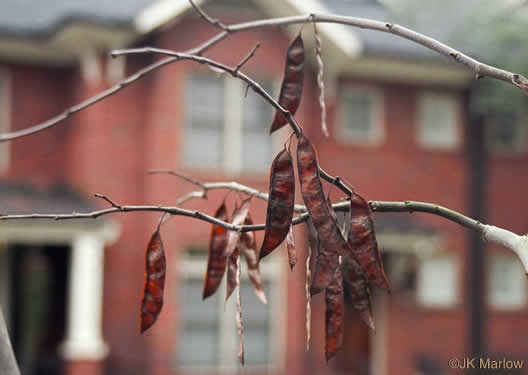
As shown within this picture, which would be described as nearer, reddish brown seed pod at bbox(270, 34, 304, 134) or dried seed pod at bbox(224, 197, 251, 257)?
dried seed pod at bbox(224, 197, 251, 257)

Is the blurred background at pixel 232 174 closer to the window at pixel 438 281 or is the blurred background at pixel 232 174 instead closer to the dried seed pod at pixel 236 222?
the window at pixel 438 281

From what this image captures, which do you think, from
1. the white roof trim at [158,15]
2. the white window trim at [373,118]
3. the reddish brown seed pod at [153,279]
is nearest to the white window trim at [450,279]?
the white window trim at [373,118]

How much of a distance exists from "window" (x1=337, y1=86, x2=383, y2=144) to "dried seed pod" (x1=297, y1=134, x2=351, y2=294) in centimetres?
1445

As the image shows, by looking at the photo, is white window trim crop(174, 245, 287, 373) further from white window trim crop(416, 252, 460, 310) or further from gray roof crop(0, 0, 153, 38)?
gray roof crop(0, 0, 153, 38)

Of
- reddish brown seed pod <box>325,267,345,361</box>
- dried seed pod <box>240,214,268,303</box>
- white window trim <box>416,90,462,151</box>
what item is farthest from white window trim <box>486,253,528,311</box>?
reddish brown seed pod <box>325,267,345,361</box>

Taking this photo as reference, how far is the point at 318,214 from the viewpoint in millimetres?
2453

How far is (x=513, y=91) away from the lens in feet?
55.1

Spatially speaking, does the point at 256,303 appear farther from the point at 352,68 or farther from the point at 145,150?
the point at 352,68

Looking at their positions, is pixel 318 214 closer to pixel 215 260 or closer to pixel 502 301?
pixel 215 260

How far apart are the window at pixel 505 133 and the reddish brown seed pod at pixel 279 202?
52.9 feet

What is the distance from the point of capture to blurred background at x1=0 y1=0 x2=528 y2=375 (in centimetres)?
1475

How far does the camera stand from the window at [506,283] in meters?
18.2

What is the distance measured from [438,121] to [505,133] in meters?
1.66

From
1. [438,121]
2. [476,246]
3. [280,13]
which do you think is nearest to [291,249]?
[280,13]
